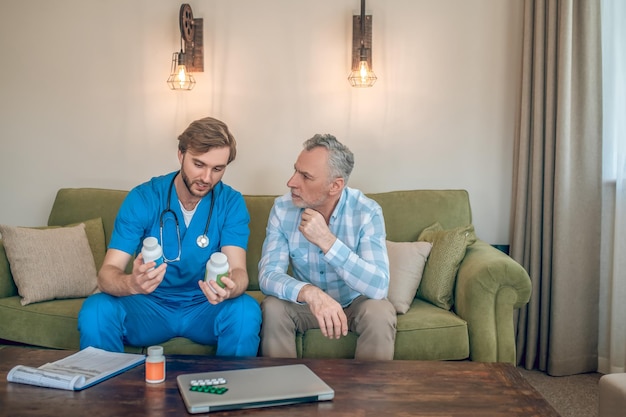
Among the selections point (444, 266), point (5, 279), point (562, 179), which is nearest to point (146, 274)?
point (5, 279)

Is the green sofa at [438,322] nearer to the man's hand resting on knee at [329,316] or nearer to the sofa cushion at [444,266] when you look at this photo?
the sofa cushion at [444,266]

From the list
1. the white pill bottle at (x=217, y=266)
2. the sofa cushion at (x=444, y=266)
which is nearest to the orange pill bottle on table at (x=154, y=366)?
the white pill bottle at (x=217, y=266)

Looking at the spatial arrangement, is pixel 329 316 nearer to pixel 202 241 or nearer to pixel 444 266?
pixel 202 241

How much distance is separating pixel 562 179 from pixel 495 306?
957mm

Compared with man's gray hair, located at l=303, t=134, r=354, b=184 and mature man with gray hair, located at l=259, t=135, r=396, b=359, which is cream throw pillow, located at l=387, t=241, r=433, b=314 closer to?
mature man with gray hair, located at l=259, t=135, r=396, b=359

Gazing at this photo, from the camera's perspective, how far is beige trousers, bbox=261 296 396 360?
2.36 meters

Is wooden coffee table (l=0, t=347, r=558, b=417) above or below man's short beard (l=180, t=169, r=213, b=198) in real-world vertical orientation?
below

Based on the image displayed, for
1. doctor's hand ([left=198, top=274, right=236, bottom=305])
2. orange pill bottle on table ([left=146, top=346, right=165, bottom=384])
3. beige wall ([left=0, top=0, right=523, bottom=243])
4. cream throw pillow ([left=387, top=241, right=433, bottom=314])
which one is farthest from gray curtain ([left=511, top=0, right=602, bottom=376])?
orange pill bottle on table ([left=146, top=346, right=165, bottom=384])

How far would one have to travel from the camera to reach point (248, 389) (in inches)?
64.2

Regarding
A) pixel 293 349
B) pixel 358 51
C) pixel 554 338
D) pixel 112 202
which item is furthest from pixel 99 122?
pixel 554 338

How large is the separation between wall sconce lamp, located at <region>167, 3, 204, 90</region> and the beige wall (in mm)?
52

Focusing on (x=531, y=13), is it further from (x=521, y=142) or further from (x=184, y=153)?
(x=184, y=153)

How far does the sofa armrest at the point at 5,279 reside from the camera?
283cm

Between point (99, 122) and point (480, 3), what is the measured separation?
2152mm
